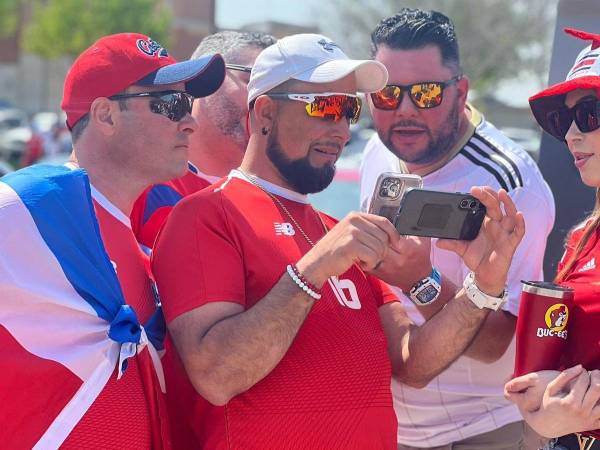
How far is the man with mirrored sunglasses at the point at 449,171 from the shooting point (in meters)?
3.32

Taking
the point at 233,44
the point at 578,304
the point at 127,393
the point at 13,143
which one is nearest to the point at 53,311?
the point at 127,393

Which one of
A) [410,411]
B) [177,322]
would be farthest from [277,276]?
[410,411]

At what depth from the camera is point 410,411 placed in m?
3.47

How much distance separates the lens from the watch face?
2.78 meters

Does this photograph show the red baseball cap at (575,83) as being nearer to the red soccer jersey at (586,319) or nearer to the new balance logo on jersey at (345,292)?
the red soccer jersey at (586,319)

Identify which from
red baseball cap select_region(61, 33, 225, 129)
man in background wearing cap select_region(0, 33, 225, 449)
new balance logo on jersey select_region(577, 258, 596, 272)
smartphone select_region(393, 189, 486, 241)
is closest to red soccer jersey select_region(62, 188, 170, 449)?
man in background wearing cap select_region(0, 33, 225, 449)

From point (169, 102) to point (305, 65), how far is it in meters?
0.48

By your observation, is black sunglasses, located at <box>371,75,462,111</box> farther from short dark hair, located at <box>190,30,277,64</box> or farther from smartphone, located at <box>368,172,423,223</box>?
smartphone, located at <box>368,172,423,223</box>

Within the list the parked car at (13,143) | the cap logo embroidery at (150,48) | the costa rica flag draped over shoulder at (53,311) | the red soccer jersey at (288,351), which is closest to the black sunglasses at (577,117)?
the red soccer jersey at (288,351)

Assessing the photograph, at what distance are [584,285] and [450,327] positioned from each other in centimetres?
44

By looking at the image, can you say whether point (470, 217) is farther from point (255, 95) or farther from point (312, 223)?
point (255, 95)

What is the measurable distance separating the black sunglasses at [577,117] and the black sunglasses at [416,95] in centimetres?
83

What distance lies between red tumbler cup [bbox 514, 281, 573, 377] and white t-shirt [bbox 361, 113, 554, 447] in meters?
0.89

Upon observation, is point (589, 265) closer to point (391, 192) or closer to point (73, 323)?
point (391, 192)
